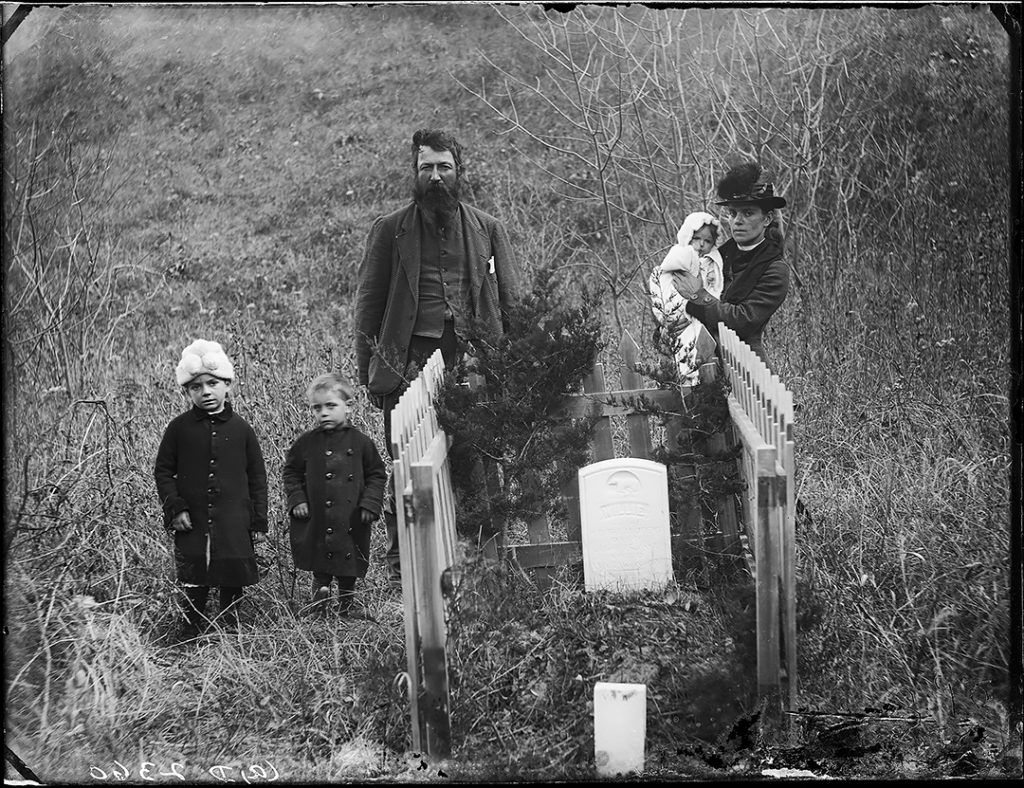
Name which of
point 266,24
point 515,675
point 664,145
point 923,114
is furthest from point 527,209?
point 515,675

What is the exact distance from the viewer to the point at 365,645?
483 cm

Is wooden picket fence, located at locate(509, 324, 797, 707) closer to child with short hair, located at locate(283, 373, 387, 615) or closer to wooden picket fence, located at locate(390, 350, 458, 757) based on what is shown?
child with short hair, located at locate(283, 373, 387, 615)

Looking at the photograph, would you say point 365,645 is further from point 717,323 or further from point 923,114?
point 923,114

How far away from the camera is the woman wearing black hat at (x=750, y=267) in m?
→ 5.73

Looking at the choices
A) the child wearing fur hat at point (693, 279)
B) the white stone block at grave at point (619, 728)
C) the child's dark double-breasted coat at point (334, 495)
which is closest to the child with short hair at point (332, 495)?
the child's dark double-breasted coat at point (334, 495)

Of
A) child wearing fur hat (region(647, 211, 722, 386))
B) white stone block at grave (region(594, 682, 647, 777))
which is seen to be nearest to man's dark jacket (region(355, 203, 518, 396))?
child wearing fur hat (region(647, 211, 722, 386))

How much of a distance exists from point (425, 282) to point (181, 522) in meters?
1.66

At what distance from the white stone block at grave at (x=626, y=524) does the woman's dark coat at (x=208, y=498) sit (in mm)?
1515

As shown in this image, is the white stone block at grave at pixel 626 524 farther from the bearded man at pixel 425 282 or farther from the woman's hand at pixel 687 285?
the woman's hand at pixel 687 285

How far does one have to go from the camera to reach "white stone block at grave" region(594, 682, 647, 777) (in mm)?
3971

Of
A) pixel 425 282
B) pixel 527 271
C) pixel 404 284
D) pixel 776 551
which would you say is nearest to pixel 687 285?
pixel 425 282

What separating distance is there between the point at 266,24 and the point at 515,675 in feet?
43.1

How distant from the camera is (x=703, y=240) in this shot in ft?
21.8

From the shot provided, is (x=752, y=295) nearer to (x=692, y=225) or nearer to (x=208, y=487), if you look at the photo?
(x=692, y=225)
